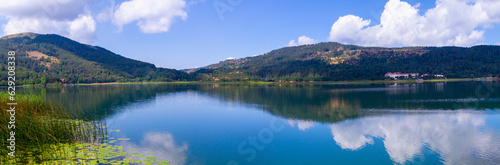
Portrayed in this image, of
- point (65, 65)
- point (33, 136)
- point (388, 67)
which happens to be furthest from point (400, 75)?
point (65, 65)

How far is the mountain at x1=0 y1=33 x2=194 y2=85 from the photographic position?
122625mm

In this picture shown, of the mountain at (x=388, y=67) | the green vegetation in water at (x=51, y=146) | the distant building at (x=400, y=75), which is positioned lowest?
the green vegetation in water at (x=51, y=146)

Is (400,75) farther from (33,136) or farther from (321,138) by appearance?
(33,136)

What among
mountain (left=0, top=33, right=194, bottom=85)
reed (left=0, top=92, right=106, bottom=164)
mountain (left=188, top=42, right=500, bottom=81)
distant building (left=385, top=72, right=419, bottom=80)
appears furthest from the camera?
distant building (left=385, top=72, right=419, bottom=80)

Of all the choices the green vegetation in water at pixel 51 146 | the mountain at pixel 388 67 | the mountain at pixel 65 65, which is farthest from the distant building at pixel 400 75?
the green vegetation in water at pixel 51 146

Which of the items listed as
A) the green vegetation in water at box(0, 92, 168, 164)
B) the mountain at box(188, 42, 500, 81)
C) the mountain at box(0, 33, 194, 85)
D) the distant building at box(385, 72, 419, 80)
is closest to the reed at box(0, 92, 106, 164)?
the green vegetation in water at box(0, 92, 168, 164)

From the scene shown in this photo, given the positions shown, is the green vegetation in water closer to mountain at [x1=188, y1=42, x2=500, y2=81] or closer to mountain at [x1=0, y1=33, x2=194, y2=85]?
mountain at [x1=0, y1=33, x2=194, y2=85]

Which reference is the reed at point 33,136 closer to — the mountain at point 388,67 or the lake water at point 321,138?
the lake water at point 321,138

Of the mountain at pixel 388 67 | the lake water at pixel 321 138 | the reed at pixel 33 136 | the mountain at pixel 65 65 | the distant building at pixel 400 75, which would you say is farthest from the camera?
the distant building at pixel 400 75

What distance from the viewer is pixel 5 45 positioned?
156 metres

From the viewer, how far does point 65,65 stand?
14688cm

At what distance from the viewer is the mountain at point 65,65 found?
12262 cm

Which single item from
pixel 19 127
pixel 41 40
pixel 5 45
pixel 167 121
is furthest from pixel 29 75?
pixel 19 127

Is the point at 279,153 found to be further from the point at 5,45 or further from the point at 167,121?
the point at 5,45
